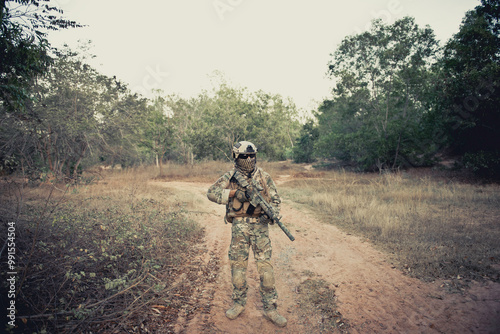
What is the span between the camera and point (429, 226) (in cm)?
635

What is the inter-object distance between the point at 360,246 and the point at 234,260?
365 cm

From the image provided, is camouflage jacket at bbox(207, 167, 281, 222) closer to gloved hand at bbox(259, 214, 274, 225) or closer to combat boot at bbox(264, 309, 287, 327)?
gloved hand at bbox(259, 214, 274, 225)

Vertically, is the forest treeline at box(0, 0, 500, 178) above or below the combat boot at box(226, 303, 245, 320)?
above

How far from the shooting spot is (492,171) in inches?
564

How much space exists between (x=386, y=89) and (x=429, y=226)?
1911 cm

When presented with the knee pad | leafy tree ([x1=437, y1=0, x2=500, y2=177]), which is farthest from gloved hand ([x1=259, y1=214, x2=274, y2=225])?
leafy tree ([x1=437, y1=0, x2=500, y2=177])

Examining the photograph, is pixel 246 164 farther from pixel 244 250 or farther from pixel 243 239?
pixel 244 250

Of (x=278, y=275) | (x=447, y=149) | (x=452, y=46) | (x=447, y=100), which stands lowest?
(x=278, y=275)

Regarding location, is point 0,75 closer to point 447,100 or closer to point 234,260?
point 234,260

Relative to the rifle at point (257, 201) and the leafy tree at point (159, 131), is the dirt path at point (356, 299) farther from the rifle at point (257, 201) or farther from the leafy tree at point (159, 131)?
the leafy tree at point (159, 131)

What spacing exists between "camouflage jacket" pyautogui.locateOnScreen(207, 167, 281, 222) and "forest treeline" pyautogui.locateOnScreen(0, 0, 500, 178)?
4.32m

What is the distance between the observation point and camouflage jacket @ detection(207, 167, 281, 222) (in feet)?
10.4

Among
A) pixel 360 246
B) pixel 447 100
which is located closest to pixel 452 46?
pixel 447 100

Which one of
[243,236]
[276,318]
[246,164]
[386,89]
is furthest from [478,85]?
[276,318]
